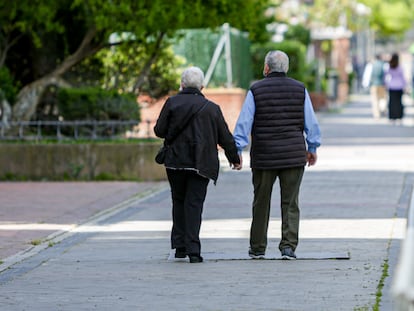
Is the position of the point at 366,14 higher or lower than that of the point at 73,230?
higher

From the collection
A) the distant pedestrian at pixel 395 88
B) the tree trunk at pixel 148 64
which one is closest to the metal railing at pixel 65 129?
the tree trunk at pixel 148 64

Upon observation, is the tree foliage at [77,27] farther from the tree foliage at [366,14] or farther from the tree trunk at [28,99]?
the tree foliage at [366,14]

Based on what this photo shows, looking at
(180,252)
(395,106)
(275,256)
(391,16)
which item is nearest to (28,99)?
(180,252)

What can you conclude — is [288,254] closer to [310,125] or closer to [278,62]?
[310,125]

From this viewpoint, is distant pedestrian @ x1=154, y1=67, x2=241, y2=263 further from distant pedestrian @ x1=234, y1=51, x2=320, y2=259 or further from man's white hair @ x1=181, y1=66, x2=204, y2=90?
distant pedestrian @ x1=234, y1=51, x2=320, y2=259

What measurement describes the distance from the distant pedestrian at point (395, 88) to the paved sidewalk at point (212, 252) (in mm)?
14015

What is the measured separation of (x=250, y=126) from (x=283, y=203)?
26.9 inches

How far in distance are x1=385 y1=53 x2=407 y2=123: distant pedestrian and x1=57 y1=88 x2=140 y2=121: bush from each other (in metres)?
13.9

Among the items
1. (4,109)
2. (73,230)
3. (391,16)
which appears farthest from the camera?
(391,16)

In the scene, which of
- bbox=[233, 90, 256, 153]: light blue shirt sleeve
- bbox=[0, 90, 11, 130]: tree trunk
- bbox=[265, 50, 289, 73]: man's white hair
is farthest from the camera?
bbox=[0, 90, 11, 130]: tree trunk

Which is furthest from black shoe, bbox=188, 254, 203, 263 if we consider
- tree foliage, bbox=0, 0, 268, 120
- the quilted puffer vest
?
tree foliage, bbox=0, 0, 268, 120

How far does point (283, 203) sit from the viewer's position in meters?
10.4

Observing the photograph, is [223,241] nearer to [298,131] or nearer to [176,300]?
[298,131]

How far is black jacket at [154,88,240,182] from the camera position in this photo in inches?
406
